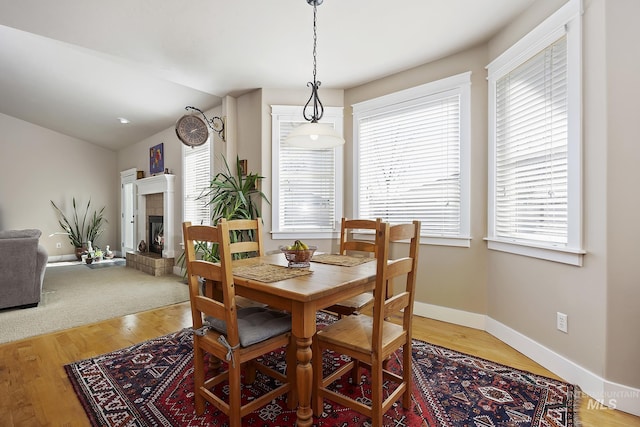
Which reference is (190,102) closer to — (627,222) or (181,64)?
(181,64)

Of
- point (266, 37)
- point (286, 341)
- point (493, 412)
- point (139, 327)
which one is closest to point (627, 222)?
point (493, 412)

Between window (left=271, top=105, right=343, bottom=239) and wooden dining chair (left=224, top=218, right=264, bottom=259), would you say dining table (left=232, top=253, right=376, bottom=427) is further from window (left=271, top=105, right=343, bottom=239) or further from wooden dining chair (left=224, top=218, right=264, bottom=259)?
window (left=271, top=105, right=343, bottom=239)

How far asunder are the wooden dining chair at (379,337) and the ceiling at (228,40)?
→ 1.85 meters

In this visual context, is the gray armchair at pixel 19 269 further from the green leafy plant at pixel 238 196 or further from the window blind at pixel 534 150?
the window blind at pixel 534 150

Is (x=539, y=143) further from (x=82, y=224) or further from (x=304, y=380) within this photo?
(x=82, y=224)

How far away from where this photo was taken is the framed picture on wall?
239 inches

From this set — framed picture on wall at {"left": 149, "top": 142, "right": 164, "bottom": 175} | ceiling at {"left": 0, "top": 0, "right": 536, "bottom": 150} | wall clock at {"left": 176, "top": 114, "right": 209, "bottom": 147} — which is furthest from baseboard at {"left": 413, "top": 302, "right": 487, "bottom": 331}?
framed picture on wall at {"left": 149, "top": 142, "right": 164, "bottom": 175}

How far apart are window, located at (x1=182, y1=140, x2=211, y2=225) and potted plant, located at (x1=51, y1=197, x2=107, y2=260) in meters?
3.79

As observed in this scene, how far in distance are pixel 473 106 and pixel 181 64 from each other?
2.91 m

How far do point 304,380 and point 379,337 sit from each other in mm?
419

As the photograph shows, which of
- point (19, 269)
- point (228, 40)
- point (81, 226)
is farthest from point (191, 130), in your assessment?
point (81, 226)

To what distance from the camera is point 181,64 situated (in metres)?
3.33

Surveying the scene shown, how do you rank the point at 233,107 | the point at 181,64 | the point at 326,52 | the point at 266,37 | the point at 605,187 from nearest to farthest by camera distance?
the point at 605,187 → the point at 266,37 → the point at 326,52 → the point at 181,64 → the point at 233,107

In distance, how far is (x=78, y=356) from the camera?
2.44m
